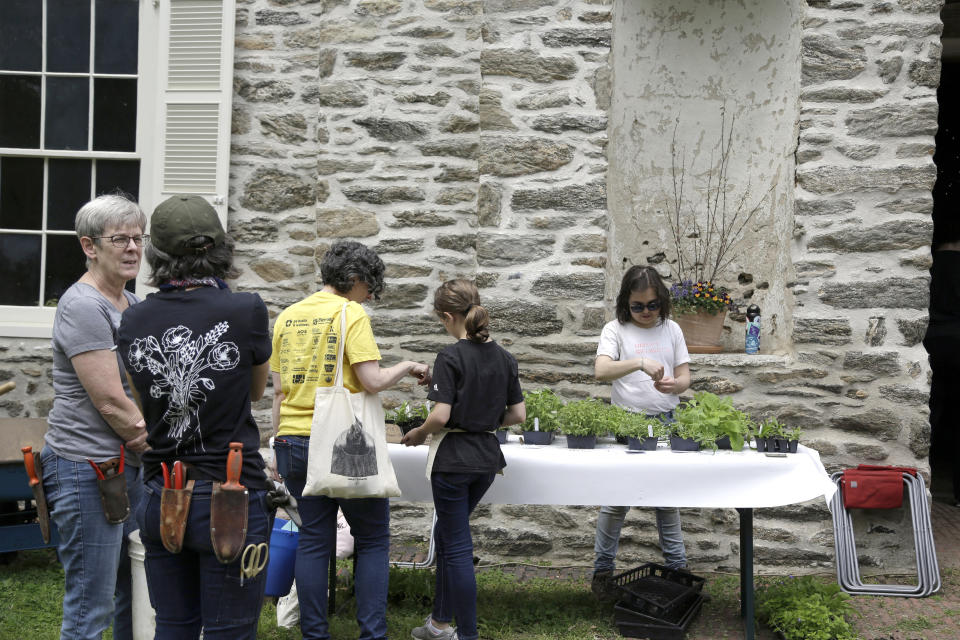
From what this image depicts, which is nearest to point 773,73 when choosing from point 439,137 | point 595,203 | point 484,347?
point 595,203

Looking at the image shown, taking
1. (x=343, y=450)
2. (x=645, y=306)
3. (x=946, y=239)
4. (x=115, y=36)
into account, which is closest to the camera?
(x=343, y=450)

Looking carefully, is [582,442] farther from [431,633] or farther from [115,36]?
[115,36]

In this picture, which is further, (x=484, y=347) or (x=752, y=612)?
(x=752, y=612)

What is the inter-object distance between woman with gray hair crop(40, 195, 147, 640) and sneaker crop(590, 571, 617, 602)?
2.38 metres

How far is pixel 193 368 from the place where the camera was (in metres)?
2.29

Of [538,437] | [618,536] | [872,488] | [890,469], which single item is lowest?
[618,536]

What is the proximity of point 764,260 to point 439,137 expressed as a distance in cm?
221

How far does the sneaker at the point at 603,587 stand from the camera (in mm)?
4324

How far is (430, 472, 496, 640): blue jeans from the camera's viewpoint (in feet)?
11.6

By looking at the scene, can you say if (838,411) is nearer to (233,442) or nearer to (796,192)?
(796,192)

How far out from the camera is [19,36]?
5.79 m

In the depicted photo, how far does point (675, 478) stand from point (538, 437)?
64cm

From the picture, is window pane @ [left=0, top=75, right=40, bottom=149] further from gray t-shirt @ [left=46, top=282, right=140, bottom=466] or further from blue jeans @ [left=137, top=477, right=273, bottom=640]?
blue jeans @ [left=137, top=477, right=273, bottom=640]

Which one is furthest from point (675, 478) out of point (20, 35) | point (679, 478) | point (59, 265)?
point (20, 35)
